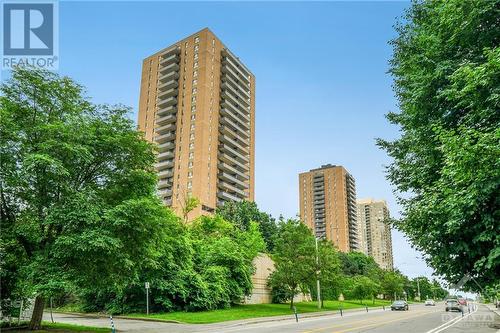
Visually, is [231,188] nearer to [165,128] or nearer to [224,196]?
[224,196]

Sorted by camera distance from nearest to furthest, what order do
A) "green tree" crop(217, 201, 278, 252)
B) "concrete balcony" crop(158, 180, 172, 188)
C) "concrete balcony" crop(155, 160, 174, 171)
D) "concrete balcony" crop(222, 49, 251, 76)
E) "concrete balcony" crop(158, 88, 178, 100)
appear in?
"green tree" crop(217, 201, 278, 252) < "concrete balcony" crop(158, 180, 172, 188) < "concrete balcony" crop(155, 160, 174, 171) < "concrete balcony" crop(158, 88, 178, 100) < "concrete balcony" crop(222, 49, 251, 76)

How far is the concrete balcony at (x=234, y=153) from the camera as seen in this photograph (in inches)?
3848

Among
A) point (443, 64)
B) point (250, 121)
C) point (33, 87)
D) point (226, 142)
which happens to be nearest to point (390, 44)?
point (443, 64)

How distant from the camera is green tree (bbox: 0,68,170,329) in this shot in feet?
56.0

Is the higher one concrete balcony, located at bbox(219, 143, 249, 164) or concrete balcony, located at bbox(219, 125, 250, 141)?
concrete balcony, located at bbox(219, 125, 250, 141)

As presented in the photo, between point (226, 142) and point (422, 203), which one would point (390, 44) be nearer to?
point (422, 203)

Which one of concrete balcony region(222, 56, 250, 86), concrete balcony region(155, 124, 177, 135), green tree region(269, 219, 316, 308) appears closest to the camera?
green tree region(269, 219, 316, 308)

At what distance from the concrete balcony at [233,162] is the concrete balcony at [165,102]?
17.2m

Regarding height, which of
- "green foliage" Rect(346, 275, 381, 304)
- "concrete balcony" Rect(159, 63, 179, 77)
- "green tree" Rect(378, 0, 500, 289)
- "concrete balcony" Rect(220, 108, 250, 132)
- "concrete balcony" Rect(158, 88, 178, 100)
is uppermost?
"concrete balcony" Rect(159, 63, 179, 77)

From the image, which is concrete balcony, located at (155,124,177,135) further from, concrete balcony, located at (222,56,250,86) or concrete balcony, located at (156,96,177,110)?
concrete balcony, located at (222,56,250,86)

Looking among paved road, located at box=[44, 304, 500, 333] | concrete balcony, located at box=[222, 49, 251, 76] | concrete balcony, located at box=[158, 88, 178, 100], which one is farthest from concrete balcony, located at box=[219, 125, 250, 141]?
paved road, located at box=[44, 304, 500, 333]

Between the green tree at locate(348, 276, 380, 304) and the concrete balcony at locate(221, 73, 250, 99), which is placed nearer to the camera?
the green tree at locate(348, 276, 380, 304)

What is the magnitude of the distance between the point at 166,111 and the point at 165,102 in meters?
2.28

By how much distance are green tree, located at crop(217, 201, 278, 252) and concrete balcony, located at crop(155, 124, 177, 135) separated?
2689cm
